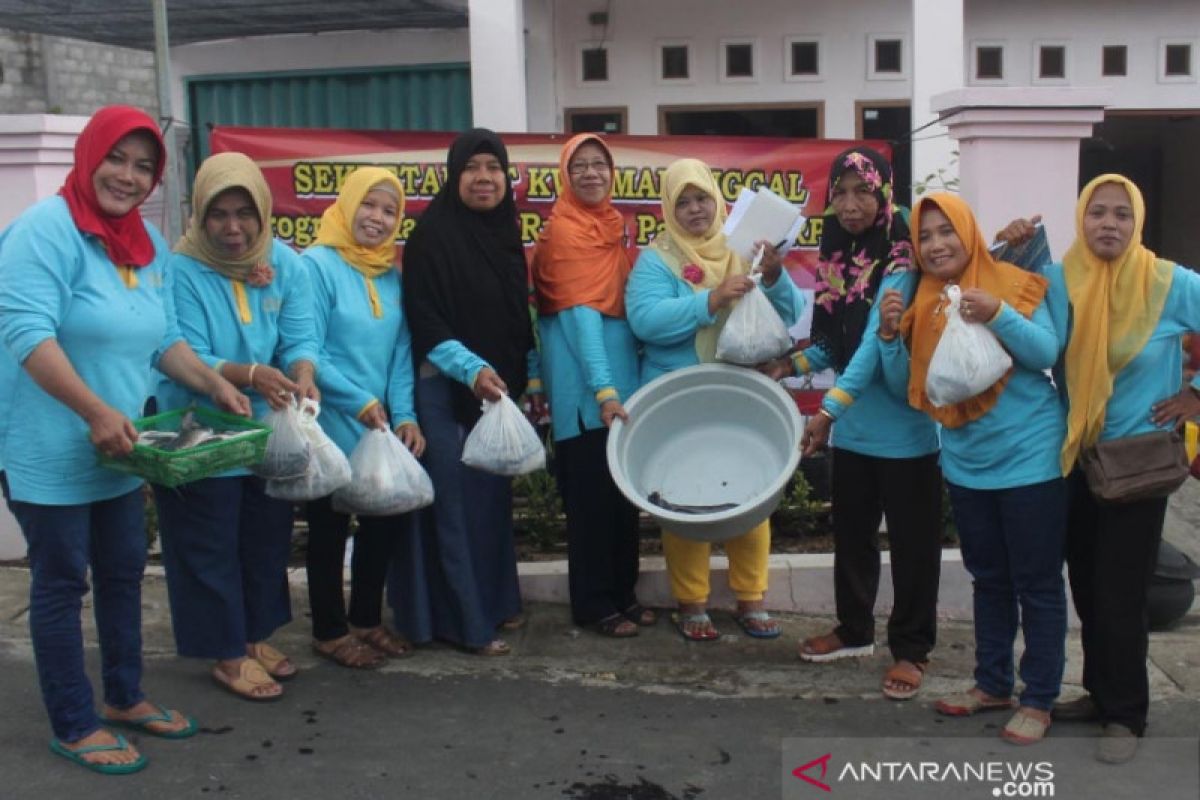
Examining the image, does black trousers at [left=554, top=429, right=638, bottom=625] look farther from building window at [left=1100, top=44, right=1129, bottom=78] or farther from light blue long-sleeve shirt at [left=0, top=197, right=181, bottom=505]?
building window at [left=1100, top=44, right=1129, bottom=78]

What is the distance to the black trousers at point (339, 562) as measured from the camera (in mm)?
4539

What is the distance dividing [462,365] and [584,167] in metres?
0.88

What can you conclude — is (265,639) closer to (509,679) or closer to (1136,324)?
(509,679)

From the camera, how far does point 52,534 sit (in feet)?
11.7

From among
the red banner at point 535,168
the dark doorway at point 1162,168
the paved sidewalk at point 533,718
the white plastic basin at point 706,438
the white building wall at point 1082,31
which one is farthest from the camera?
the dark doorway at point 1162,168

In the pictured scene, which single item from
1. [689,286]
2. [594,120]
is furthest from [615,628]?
[594,120]

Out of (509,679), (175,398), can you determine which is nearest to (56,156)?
(175,398)

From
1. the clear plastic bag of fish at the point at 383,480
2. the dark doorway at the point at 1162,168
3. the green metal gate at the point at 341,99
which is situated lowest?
the clear plastic bag of fish at the point at 383,480

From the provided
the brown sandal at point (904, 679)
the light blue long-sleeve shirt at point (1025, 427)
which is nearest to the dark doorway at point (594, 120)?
the brown sandal at point (904, 679)

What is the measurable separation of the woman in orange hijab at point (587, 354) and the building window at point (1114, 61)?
6.00 m

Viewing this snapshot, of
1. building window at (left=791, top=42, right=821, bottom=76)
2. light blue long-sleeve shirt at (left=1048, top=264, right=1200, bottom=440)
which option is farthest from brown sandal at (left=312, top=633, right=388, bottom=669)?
building window at (left=791, top=42, right=821, bottom=76)

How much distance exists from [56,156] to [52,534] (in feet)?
8.54

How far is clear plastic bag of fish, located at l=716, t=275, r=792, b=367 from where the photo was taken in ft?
14.5

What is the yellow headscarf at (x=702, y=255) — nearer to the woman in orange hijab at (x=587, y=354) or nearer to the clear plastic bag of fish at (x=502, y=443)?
the woman in orange hijab at (x=587, y=354)
